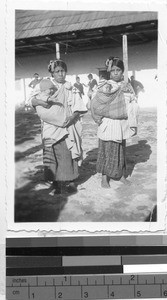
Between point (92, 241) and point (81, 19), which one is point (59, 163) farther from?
point (81, 19)

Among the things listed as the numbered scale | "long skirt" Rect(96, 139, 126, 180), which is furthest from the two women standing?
the numbered scale

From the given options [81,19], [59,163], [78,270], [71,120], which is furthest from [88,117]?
[78,270]

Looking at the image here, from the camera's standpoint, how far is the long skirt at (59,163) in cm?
101

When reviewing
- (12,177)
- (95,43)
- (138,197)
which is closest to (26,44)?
(95,43)

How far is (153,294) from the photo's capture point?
3.29 feet

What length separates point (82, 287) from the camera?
39.0 inches

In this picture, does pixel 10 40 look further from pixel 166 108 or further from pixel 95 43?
pixel 166 108

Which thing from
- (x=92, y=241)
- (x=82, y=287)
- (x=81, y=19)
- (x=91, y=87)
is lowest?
(x=82, y=287)

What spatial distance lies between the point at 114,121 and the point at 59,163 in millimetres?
189

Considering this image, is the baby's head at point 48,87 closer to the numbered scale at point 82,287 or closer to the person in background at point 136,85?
the person in background at point 136,85

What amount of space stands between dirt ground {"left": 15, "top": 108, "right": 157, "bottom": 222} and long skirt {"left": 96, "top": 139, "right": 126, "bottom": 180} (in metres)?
0.01

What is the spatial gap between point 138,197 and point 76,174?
0.59 feet

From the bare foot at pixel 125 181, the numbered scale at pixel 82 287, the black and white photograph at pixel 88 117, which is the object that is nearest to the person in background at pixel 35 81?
the black and white photograph at pixel 88 117

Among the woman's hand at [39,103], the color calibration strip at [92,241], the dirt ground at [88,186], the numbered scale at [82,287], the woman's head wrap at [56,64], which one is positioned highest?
the woman's head wrap at [56,64]
